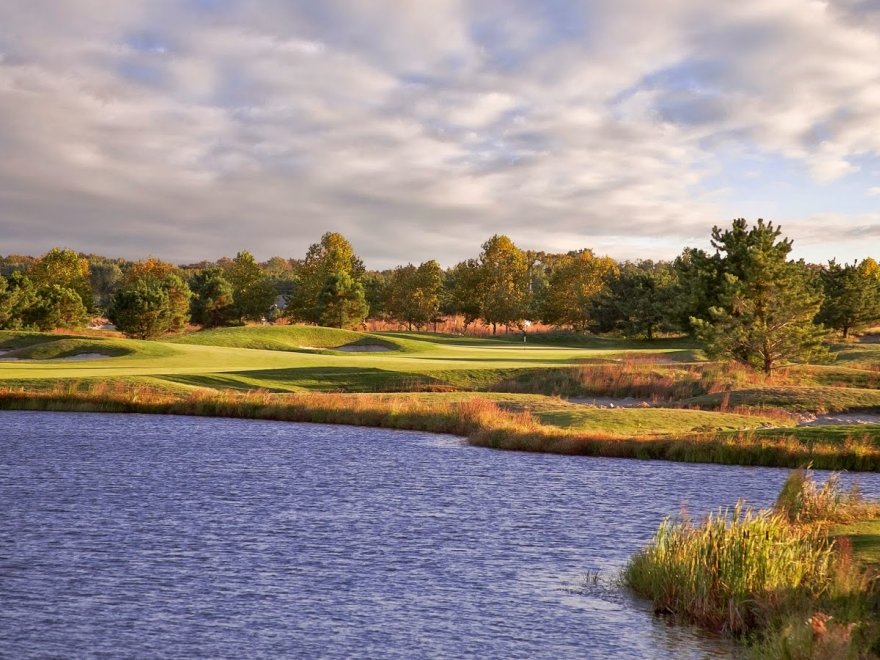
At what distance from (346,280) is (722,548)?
105 metres

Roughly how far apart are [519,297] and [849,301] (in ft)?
137

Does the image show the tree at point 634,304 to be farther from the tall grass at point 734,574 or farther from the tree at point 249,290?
the tall grass at point 734,574

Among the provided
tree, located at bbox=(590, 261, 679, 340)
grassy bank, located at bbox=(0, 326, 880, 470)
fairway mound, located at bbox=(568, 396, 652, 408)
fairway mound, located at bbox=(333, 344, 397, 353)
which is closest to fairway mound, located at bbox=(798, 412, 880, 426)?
grassy bank, located at bbox=(0, 326, 880, 470)

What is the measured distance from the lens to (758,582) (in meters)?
14.3

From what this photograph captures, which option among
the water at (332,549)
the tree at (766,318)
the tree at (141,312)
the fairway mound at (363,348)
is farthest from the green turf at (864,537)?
the tree at (141,312)

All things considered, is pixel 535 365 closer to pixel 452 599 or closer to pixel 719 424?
pixel 719 424

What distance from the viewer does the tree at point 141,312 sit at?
93.6m

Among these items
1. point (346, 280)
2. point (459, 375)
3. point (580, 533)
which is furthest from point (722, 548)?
point (346, 280)

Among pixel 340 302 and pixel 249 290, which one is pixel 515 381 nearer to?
pixel 340 302

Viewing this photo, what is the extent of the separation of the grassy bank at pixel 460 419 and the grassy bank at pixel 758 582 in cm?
1453

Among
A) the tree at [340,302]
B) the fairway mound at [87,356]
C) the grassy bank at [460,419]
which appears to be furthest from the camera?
the tree at [340,302]

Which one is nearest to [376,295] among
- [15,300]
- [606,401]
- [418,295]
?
[418,295]

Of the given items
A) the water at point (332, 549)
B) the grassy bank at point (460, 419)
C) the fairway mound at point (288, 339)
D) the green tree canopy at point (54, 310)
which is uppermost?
the green tree canopy at point (54, 310)

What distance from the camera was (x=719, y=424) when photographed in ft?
130
